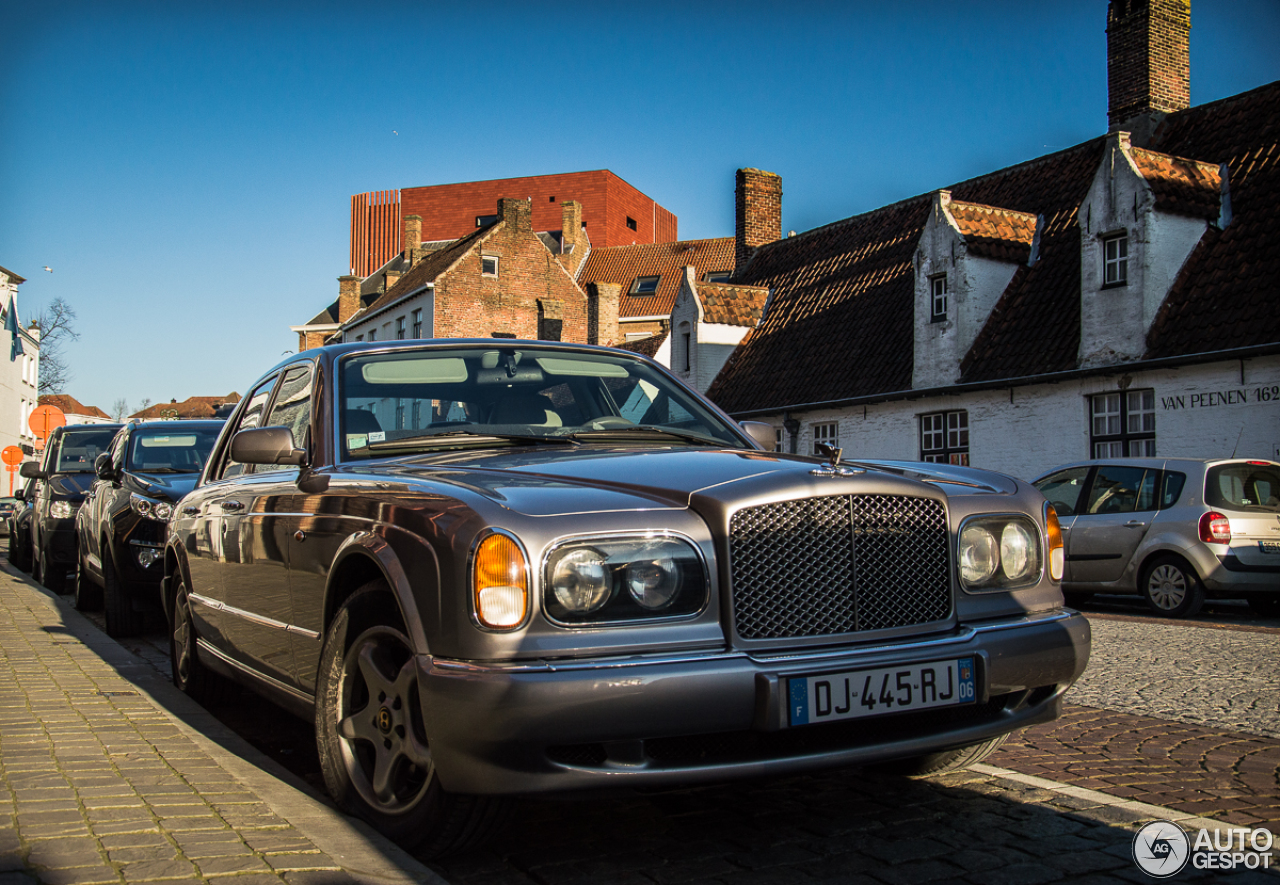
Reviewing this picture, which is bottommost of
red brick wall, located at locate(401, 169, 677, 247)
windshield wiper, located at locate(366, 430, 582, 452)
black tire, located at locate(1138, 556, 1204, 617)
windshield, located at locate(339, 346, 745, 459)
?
black tire, located at locate(1138, 556, 1204, 617)

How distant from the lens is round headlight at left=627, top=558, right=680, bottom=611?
124 inches

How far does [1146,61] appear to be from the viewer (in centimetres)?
2253

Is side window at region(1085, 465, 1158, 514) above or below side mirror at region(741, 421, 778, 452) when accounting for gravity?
below

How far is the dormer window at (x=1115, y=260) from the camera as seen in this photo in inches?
762

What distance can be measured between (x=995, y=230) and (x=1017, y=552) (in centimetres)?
2021

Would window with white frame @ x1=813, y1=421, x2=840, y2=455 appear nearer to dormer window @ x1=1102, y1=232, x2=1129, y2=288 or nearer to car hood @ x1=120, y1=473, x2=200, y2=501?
dormer window @ x1=1102, y1=232, x2=1129, y2=288

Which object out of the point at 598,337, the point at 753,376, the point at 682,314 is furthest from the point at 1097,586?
the point at 598,337

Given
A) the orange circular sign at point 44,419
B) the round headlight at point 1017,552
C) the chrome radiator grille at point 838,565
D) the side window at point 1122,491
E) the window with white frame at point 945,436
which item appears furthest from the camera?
the orange circular sign at point 44,419

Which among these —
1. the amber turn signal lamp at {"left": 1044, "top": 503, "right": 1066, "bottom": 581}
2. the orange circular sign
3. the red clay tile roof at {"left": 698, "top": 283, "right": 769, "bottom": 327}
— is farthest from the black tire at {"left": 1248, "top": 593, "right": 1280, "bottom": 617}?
the orange circular sign

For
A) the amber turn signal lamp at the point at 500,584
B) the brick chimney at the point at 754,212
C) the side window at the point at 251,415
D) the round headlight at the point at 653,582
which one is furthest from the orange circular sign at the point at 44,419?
the round headlight at the point at 653,582

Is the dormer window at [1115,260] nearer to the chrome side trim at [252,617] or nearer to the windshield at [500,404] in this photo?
the windshield at [500,404]

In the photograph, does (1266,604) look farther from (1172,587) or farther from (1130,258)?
(1130,258)

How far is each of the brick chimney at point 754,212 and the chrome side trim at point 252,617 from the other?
1181 inches

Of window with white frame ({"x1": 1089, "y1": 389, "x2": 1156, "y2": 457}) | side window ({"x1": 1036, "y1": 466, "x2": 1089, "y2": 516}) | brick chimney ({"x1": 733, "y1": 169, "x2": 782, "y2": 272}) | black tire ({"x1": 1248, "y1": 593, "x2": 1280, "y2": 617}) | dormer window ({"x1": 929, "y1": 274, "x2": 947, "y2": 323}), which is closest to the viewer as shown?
black tire ({"x1": 1248, "y1": 593, "x2": 1280, "y2": 617})
